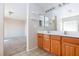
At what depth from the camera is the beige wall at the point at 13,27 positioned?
1.90 m

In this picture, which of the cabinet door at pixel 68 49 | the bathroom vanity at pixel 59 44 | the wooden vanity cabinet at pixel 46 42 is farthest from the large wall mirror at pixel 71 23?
the wooden vanity cabinet at pixel 46 42

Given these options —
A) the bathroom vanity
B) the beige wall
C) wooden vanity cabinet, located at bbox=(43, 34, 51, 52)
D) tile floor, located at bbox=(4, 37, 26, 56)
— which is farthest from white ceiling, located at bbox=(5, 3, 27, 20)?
wooden vanity cabinet, located at bbox=(43, 34, 51, 52)

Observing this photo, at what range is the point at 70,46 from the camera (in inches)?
76.6

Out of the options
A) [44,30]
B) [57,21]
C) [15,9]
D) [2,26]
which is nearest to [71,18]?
[57,21]

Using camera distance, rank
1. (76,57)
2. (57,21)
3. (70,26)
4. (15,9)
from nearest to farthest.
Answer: (76,57) < (15,9) < (70,26) < (57,21)

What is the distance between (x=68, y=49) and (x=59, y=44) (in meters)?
0.31

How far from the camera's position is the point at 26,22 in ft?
7.50

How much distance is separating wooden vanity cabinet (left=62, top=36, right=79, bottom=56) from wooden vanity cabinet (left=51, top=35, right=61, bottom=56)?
0.46 ft

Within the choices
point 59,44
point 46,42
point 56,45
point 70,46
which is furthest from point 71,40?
point 46,42

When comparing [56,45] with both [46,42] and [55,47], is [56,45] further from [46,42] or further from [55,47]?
[46,42]

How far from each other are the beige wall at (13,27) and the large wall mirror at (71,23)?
1062mm

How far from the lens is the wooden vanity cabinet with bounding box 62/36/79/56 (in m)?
1.84

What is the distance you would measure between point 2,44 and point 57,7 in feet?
5.27

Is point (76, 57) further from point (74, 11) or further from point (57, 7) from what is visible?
point (57, 7)
